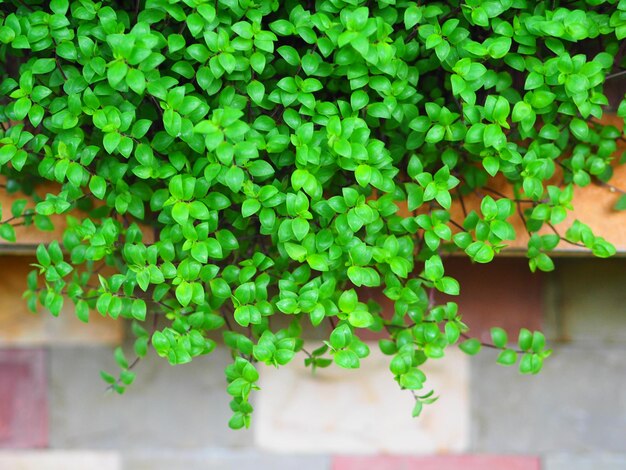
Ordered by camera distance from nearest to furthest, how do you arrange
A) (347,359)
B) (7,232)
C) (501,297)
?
1. (347,359)
2. (7,232)
3. (501,297)

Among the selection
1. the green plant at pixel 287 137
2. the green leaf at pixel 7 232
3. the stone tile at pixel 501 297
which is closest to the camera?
the green plant at pixel 287 137

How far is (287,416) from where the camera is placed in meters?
1.56

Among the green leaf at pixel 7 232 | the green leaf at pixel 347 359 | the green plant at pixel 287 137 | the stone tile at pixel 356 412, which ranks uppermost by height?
the green plant at pixel 287 137

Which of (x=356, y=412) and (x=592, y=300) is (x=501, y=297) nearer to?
(x=592, y=300)

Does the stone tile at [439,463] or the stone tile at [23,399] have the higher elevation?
the stone tile at [23,399]

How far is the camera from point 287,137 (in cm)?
107

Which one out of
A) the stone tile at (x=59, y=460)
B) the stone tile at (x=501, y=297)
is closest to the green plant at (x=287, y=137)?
the stone tile at (x=501, y=297)

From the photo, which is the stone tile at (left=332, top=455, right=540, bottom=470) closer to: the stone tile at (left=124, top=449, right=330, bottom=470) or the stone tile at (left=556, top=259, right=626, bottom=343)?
the stone tile at (left=124, top=449, right=330, bottom=470)

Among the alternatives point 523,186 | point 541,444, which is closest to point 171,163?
point 523,186

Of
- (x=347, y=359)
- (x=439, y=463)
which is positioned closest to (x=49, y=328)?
(x=347, y=359)

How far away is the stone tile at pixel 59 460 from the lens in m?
1.55

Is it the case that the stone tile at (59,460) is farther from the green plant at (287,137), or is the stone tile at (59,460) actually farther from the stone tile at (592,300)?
the stone tile at (592,300)

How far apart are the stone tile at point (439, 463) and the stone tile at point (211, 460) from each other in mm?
121

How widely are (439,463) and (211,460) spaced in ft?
1.58
